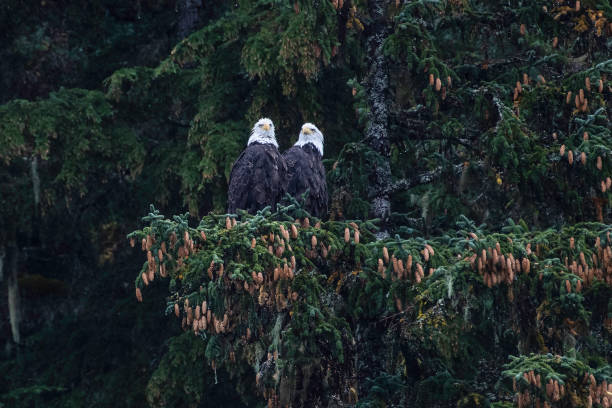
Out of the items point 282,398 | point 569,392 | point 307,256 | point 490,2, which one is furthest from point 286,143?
point 569,392

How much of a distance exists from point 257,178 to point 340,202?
924 mm

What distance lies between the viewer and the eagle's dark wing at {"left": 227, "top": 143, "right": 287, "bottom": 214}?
759 cm

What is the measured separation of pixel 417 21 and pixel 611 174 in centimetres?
195

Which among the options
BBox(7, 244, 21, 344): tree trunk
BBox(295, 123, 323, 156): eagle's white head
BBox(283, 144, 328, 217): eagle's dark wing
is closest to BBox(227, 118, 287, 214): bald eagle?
BBox(283, 144, 328, 217): eagle's dark wing

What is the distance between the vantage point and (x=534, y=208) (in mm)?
5980

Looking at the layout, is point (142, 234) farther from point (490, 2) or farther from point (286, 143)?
point (286, 143)

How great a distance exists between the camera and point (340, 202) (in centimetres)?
705

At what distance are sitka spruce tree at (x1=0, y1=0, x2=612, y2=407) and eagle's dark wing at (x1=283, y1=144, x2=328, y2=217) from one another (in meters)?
0.18

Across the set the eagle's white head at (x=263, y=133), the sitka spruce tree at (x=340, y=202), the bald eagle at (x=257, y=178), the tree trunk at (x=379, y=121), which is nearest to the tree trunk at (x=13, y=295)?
the sitka spruce tree at (x=340, y=202)

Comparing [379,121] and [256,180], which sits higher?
[379,121]

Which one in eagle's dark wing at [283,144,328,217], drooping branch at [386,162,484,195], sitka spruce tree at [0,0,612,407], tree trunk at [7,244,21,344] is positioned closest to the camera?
sitka spruce tree at [0,0,612,407]

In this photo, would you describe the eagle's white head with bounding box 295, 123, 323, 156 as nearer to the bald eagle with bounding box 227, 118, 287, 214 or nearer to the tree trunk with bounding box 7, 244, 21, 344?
the bald eagle with bounding box 227, 118, 287, 214

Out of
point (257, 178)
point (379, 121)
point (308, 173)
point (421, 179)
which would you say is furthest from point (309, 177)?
point (421, 179)

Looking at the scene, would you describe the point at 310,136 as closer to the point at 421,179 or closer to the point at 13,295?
the point at 421,179
